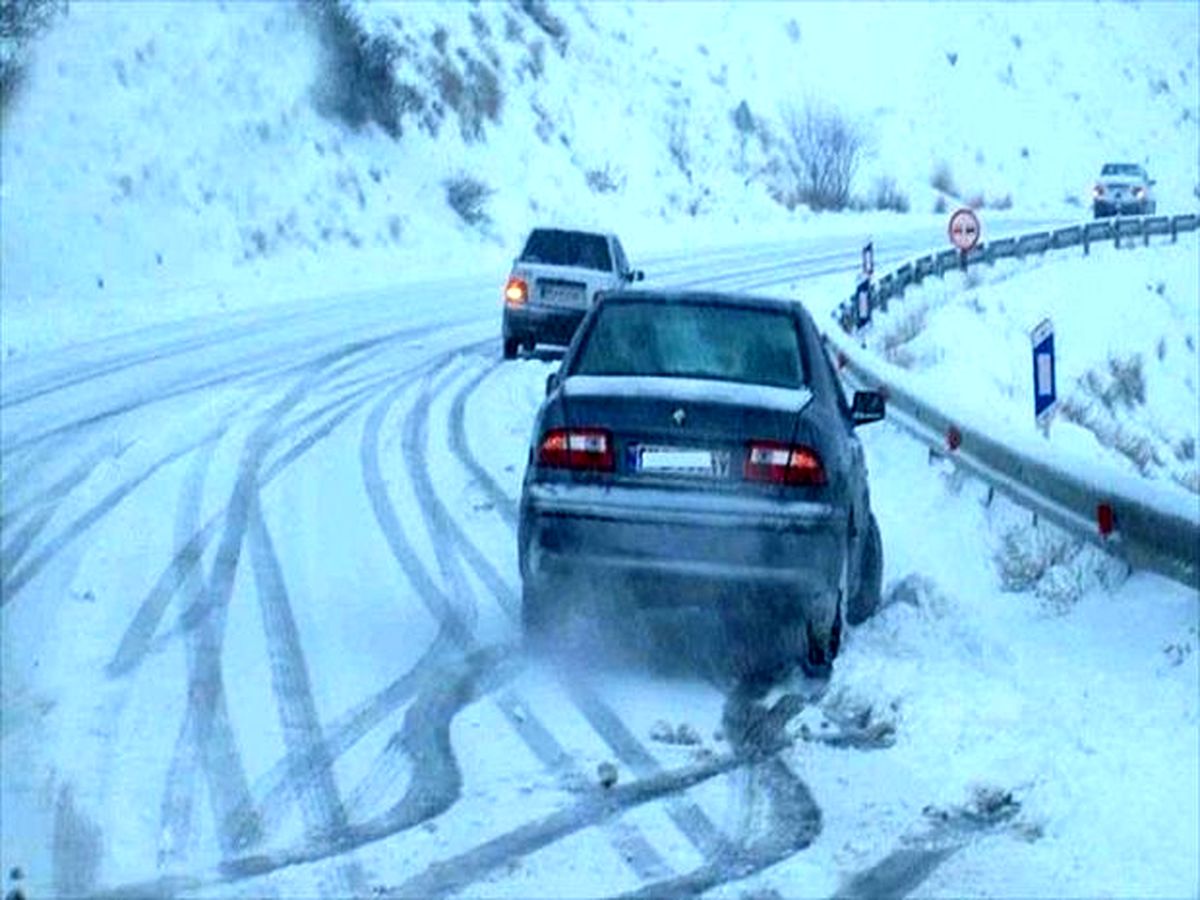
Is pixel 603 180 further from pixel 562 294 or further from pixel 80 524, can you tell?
pixel 80 524

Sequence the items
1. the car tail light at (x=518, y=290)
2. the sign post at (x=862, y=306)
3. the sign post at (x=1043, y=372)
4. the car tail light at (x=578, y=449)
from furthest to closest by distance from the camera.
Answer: the sign post at (x=862, y=306), the car tail light at (x=518, y=290), the sign post at (x=1043, y=372), the car tail light at (x=578, y=449)

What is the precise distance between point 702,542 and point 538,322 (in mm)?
16252

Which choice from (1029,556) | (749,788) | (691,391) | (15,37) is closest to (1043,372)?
(1029,556)

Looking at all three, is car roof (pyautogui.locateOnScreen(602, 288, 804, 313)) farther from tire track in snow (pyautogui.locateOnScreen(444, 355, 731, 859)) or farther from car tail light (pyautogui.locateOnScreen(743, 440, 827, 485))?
tire track in snow (pyautogui.locateOnScreen(444, 355, 731, 859))

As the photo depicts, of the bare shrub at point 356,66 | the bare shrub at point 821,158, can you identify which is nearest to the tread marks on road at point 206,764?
the bare shrub at point 356,66

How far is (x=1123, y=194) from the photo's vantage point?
57.6m

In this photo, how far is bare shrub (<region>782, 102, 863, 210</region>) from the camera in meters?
65.1

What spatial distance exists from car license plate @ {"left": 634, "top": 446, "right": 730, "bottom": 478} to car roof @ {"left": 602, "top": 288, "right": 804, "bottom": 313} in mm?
1352

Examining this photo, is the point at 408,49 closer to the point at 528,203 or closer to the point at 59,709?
the point at 528,203

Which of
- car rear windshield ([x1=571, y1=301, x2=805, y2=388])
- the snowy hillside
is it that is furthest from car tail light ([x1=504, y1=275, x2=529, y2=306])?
car rear windshield ([x1=571, y1=301, x2=805, y2=388])

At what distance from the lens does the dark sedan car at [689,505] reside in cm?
1009

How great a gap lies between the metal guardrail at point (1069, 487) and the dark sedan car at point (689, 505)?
160cm

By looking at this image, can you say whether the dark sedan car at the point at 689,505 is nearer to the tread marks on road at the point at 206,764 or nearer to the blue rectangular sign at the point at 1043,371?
the tread marks on road at the point at 206,764

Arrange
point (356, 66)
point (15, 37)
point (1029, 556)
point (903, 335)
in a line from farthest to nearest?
point (356, 66), point (15, 37), point (903, 335), point (1029, 556)
